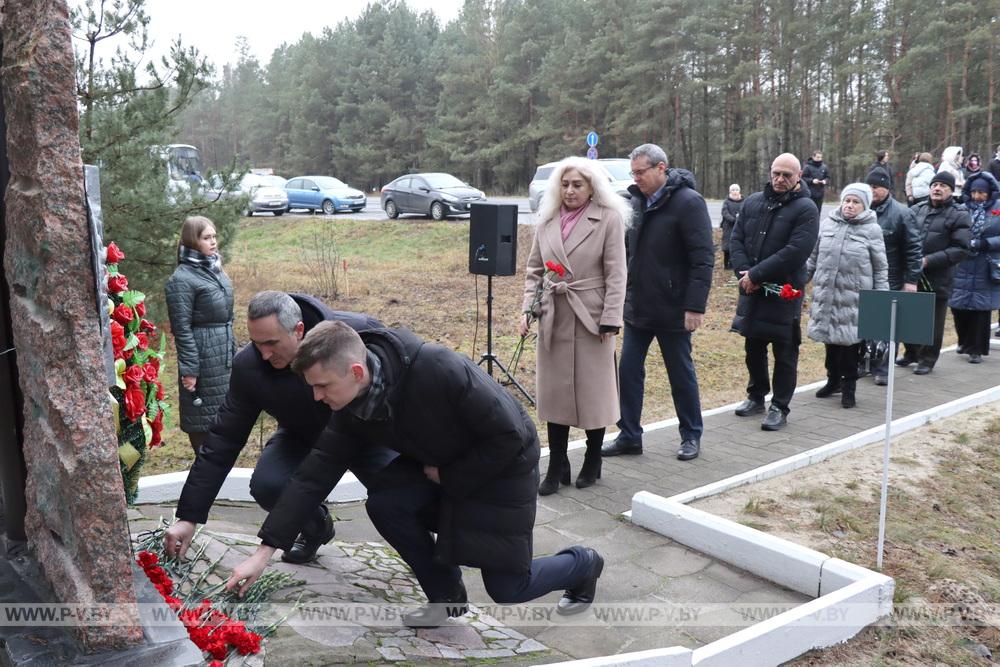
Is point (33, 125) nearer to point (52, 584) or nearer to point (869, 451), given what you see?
point (52, 584)

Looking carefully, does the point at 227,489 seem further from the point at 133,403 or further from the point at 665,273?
the point at 665,273

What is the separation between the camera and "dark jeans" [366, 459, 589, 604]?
340cm

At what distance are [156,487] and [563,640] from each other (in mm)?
2611

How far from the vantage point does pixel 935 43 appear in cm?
2930

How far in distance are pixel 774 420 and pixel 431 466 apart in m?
3.98

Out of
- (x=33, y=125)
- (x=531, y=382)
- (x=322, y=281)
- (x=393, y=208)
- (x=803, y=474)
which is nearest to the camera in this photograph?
(x=33, y=125)

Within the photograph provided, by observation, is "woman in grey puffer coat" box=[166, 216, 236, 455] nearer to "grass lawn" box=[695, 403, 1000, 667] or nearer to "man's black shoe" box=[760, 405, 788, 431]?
"grass lawn" box=[695, 403, 1000, 667]

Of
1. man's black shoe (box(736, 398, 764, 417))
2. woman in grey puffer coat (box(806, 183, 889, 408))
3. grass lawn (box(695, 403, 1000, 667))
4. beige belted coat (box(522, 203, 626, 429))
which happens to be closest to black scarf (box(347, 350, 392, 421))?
grass lawn (box(695, 403, 1000, 667))

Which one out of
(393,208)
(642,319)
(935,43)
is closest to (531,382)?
(642,319)

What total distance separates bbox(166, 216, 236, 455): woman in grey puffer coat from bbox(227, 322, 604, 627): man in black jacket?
7.02ft

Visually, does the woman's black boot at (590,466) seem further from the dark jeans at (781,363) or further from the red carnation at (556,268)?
the dark jeans at (781,363)

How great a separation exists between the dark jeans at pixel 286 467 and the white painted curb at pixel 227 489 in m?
1.06

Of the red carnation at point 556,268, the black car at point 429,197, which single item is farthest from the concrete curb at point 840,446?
the black car at point 429,197

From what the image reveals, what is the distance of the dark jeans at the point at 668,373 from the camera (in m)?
5.74
